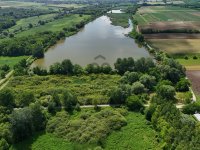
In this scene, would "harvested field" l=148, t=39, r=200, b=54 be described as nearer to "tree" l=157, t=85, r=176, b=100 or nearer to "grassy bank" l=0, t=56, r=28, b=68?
"tree" l=157, t=85, r=176, b=100

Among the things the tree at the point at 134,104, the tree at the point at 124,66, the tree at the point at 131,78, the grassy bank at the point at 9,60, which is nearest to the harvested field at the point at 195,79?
the tree at the point at 131,78

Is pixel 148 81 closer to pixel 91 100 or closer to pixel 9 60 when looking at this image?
pixel 91 100

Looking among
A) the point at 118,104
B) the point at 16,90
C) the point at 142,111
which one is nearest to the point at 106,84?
the point at 118,104

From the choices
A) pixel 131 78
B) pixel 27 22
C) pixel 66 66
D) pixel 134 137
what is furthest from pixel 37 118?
pixel 27 22

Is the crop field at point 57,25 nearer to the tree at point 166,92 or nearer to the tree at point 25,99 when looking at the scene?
the tree at point 25,99

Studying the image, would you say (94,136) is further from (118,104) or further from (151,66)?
(151,66)

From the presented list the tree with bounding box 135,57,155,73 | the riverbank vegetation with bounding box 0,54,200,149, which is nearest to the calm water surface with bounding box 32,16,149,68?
the tree with bounding box 135,57,155,73
